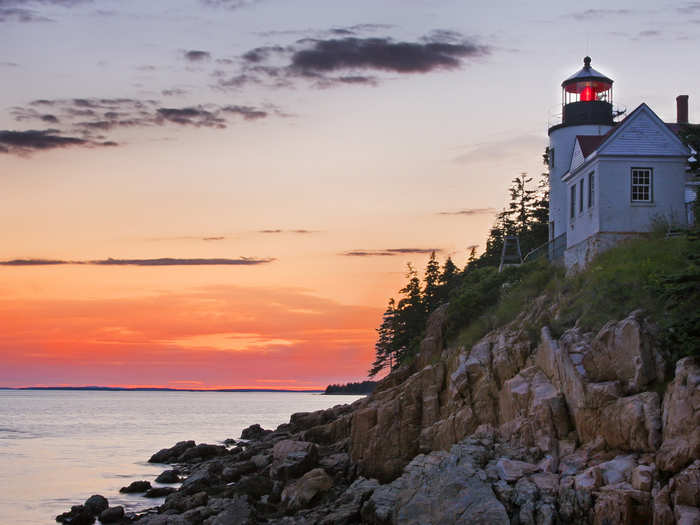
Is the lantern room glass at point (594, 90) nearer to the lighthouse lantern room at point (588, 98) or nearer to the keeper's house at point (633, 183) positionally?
the lighthouse lantern room at point (588, 98)

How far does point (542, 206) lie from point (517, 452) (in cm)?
3926

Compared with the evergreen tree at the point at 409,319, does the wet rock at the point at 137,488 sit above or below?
below

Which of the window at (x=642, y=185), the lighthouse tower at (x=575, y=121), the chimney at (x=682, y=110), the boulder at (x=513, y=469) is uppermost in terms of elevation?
the chimney at (x=682, y=110)

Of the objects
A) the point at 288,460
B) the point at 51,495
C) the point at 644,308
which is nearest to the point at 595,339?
the point at 644,308

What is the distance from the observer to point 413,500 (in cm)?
2300

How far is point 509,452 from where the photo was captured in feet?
80.1

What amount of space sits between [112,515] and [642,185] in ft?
76.3

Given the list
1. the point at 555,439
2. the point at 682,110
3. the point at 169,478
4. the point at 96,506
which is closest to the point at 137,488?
the point at 169,478

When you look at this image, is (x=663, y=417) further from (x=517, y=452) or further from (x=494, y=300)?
(x=494, y=300)

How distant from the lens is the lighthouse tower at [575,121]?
129 feet

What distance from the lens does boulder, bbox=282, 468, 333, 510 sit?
27594mm

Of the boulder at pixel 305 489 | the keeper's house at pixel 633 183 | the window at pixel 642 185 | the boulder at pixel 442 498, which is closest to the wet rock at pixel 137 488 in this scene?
the boulder at pixel 305 489

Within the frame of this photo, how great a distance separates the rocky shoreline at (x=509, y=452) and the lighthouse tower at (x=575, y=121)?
10.2m

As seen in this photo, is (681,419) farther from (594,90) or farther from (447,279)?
(447,279)
